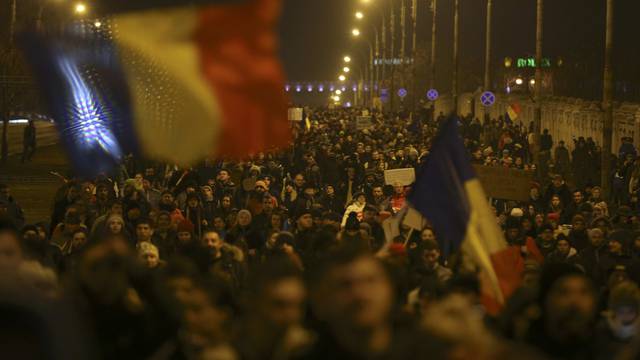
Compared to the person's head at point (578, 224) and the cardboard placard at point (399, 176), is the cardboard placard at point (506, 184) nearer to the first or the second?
the person's head at point (578, 224)

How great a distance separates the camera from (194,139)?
40.0 feet

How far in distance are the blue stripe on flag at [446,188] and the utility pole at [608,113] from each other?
16248 millimetres

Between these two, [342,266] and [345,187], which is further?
[345,187]

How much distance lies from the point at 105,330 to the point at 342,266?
1370mm

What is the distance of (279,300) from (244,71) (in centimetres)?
582

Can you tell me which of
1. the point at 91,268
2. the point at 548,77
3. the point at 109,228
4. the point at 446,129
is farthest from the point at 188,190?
the point at 548,77

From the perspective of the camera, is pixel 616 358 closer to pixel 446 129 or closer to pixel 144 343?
pixel 144 343

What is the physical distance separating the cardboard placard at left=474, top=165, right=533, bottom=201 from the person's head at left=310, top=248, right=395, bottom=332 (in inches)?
521

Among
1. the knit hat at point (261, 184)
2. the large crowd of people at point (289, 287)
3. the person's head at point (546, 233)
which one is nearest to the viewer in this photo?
the large crowd of people at point (289, 287)

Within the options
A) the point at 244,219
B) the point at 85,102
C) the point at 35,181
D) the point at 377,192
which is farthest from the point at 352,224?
the point at 35,181

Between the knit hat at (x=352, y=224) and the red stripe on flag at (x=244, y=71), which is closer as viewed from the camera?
the red stripe on flag at (x=244, y=71)

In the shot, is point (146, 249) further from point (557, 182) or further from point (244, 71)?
point (557, 182)

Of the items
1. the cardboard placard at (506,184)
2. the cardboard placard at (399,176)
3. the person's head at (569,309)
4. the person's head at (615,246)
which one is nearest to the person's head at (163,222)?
the person's head at (615,246)

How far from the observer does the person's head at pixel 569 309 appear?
22.4ft
